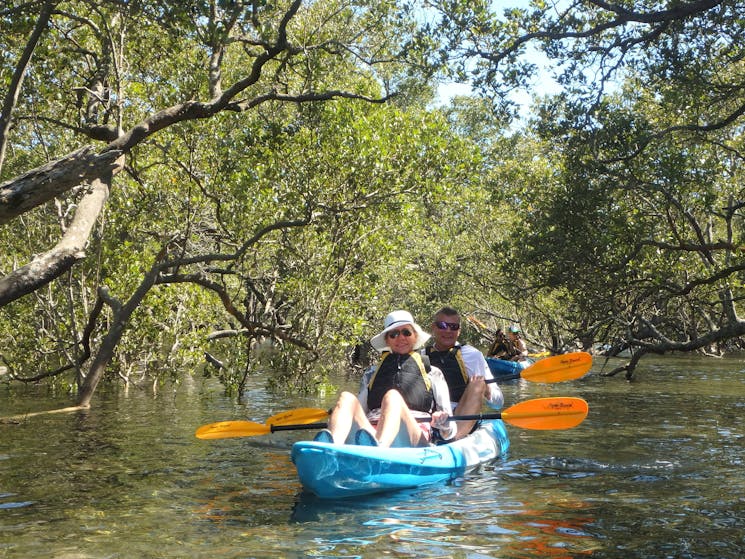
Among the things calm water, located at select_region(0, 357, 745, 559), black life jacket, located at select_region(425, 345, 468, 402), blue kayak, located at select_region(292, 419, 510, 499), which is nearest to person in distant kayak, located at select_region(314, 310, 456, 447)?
blue kayak, located at select_region(292, 419, 510, 499)

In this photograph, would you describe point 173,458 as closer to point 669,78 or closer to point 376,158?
point 376,158

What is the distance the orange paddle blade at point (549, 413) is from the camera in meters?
8.38

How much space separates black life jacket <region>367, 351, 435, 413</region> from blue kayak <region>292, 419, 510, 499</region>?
0.47 metres

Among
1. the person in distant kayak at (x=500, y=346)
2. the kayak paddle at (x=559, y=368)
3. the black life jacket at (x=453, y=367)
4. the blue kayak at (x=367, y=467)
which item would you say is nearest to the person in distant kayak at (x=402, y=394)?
the blue kayak at (x=367, y=467)

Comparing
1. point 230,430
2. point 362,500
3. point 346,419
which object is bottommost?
point 362,500

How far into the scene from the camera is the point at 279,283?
15.7m

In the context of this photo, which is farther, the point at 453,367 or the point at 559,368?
the point at 559,368

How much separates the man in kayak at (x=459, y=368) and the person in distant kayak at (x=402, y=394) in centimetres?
59

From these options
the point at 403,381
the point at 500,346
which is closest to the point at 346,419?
the point at 403,381

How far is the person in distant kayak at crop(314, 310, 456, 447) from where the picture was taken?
7.02m

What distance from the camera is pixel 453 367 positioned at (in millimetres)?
8828

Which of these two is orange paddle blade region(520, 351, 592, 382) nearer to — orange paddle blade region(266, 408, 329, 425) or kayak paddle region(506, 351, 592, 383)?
kayak paddle region(506, 351, 592, 383)

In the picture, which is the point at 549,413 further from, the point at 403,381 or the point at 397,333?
the point at 397,333

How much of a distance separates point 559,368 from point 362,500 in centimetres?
446
